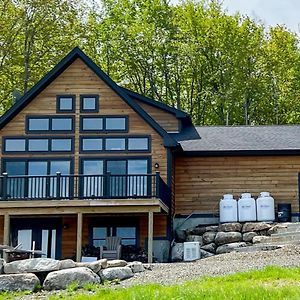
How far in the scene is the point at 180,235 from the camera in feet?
76.3

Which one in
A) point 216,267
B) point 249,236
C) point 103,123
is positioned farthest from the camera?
point 103,123

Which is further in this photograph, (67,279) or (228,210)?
(228,210)

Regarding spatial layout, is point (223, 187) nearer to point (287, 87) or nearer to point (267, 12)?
point (287, 87)

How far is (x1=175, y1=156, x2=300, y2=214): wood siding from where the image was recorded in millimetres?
23828

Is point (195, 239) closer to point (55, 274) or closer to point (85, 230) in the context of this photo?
point (85, 230)

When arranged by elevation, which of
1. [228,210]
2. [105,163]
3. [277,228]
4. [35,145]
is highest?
[35,145]

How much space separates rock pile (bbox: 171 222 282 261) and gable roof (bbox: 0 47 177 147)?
3279 millimetres

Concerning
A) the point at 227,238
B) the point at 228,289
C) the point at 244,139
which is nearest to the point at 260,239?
the point at 227,238

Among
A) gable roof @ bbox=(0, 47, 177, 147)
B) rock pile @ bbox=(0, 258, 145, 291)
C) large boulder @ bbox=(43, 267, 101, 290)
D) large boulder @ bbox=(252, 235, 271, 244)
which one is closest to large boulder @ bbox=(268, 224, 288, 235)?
large boulder @ bbox=(252, 235, 271, 244)

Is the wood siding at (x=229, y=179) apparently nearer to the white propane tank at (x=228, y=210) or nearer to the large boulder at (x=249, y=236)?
the white propane tank at (x=228, y=210)

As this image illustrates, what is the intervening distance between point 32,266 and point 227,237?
8836mm

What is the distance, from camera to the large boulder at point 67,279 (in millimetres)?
13641

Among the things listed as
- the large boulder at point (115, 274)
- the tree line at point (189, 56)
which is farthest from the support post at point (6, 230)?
the tree line at point (189, 56)

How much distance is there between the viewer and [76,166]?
23.3 m
